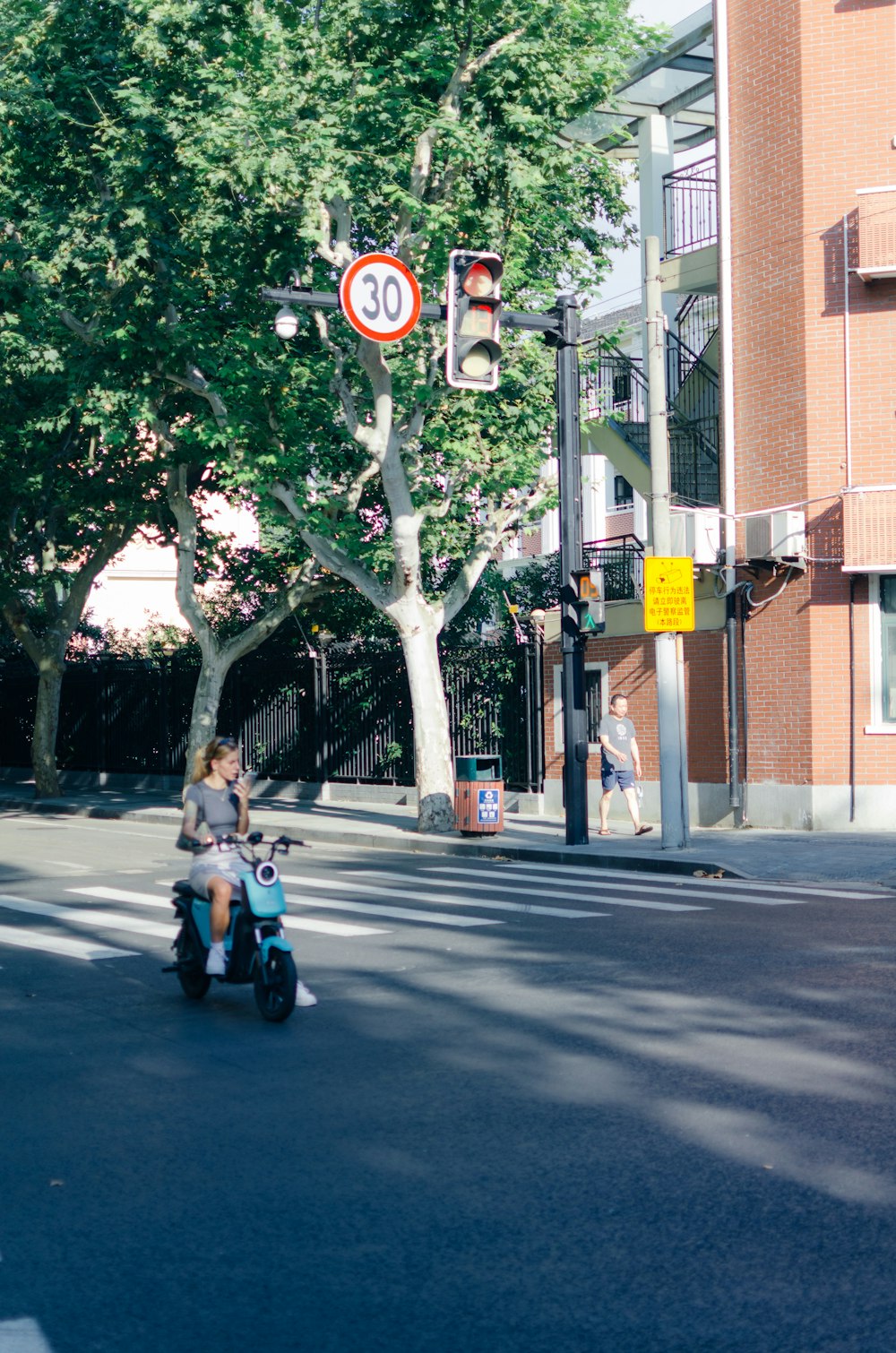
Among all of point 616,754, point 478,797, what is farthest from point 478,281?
point 616,754

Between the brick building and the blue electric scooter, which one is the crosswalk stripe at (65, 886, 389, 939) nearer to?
the blue electric scooter

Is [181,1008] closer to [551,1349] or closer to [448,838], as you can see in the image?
[551,1349]

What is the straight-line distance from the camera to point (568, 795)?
19031 mm

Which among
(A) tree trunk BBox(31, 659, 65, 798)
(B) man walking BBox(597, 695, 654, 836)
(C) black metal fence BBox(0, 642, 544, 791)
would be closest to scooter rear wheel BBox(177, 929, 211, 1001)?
(B) man walking BBox(597, 695, 654, 836)

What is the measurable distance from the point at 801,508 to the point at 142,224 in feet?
33.2

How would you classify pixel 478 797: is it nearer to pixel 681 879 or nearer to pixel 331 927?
pixel 681 879

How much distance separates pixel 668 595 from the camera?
58.3 ft

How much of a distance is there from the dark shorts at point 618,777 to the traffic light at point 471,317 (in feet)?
Result: 29.5

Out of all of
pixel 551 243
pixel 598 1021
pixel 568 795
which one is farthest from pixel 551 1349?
pixel 551 243

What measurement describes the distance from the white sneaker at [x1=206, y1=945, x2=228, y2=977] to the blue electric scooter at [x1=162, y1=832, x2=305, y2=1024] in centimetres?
3

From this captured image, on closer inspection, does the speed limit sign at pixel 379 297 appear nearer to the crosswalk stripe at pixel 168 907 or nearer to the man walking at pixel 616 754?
the crosswalk stripe at pixel 168 907

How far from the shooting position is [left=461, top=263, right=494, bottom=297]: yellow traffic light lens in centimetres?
1266

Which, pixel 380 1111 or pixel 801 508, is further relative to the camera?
pixel 801 508

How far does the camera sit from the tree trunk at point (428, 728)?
2170 centimetres
